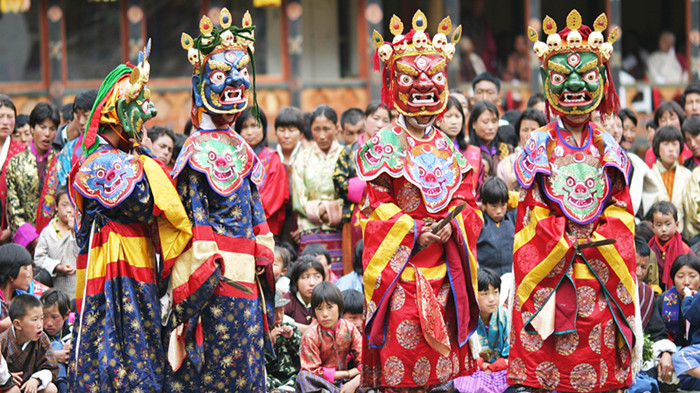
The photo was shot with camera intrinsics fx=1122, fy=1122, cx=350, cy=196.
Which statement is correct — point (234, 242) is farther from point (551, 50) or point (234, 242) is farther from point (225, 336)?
point (551, 50)

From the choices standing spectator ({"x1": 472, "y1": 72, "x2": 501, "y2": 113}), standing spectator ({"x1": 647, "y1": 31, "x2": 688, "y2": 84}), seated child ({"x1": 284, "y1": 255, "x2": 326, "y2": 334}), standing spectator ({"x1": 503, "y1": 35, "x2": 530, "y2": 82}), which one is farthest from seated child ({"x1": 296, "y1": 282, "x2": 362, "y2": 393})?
standing spectator ({"x1": 647, "y1": 31, "x2": 688, "y2": 84})

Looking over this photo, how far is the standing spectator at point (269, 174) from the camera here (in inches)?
348

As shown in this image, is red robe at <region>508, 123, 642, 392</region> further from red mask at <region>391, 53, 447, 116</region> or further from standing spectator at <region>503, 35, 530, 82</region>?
standing spectator at <region>503, 35, 530, 82</region>

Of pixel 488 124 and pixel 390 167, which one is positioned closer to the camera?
pixel 390 167

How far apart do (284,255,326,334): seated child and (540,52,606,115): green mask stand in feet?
7.28

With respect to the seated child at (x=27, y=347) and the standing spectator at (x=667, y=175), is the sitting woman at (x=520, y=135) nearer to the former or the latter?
the standing spectator at (x=667, y=175)

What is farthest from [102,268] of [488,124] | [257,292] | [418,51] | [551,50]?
[488,124]

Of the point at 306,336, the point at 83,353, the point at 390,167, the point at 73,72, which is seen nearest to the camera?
the point at 83,353

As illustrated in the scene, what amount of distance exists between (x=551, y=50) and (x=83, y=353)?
10.3 ft

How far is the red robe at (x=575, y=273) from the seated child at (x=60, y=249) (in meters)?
3.39

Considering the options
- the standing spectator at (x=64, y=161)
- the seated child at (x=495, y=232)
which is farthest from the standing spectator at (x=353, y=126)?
the standing spectator at (x=64, y=161)

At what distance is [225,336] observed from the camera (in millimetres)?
6086

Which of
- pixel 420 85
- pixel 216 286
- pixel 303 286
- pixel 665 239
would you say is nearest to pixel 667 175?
pixel 665 239

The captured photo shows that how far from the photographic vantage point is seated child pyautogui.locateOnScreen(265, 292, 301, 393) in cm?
734
